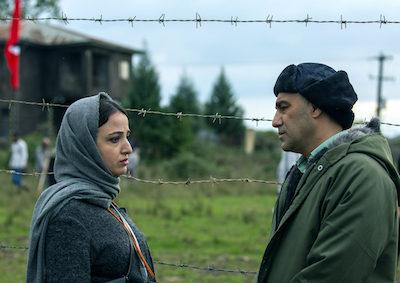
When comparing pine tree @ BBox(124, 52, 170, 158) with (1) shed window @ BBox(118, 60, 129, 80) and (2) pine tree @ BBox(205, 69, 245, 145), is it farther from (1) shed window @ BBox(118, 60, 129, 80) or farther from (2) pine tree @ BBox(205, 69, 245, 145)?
(2) pine tree @ BBox(205, 69, 245, 145)

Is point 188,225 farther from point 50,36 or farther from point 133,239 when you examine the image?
point 50,36

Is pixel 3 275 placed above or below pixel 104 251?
below

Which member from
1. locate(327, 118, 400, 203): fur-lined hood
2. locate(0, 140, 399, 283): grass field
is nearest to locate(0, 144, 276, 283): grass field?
locate(0, 140, 399, 283): grass field

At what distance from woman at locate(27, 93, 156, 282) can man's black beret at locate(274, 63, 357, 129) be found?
76cm

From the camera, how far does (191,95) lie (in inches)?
2490

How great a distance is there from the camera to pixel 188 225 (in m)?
13.5

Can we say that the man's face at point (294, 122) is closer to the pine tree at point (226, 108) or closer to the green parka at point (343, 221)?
the green parka at point (343, 221)

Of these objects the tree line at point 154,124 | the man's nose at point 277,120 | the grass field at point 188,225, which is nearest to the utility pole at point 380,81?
the tree line at point 154,124

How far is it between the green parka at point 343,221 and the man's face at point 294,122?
0.15 m

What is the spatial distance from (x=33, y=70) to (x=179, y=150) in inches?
526

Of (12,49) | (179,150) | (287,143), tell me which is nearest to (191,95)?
(179,150)

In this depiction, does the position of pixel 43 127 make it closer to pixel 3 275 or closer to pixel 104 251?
pixel 3 275

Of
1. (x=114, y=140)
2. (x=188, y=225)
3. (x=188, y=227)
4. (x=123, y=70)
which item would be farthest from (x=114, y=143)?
(x=123, y=70)

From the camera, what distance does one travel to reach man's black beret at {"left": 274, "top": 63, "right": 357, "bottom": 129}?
2961mm
